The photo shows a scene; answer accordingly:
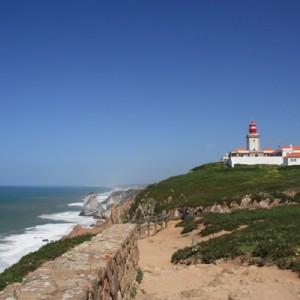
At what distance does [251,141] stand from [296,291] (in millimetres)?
83494

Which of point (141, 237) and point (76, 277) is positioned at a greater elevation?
point (76, 277)

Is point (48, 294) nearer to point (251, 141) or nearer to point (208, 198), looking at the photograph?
point (208, 198)

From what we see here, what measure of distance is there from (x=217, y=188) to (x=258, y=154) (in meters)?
40.9

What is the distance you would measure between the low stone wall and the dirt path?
2520 mm

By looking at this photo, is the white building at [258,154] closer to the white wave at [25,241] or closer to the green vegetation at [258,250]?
the white wave at [25,241]

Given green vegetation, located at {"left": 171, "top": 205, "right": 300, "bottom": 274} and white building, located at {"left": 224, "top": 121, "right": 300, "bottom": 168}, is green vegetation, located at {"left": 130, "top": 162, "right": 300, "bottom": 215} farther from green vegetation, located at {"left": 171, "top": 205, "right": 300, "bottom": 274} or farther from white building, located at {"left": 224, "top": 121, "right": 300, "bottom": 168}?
green vegetation, located at {"left": 171, "top": 205, "right": 300, "bottom": 274}

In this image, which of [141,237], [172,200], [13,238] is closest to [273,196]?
[172,200]

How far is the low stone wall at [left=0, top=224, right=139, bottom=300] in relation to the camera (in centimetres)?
472

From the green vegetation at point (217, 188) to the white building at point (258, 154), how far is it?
10.1 m

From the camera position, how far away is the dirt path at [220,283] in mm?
10414

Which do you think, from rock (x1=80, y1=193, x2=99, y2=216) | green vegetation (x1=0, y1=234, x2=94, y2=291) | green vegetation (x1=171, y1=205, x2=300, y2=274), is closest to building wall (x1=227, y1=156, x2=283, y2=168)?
rock (x1=80, y1=193, x2=99, y2=216)

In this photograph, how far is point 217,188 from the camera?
166 ft

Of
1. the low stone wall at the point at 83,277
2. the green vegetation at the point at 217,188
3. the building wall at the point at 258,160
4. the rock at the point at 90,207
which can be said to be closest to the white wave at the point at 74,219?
the rock at the point at 90,207

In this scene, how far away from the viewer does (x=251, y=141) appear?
91.2 meters
